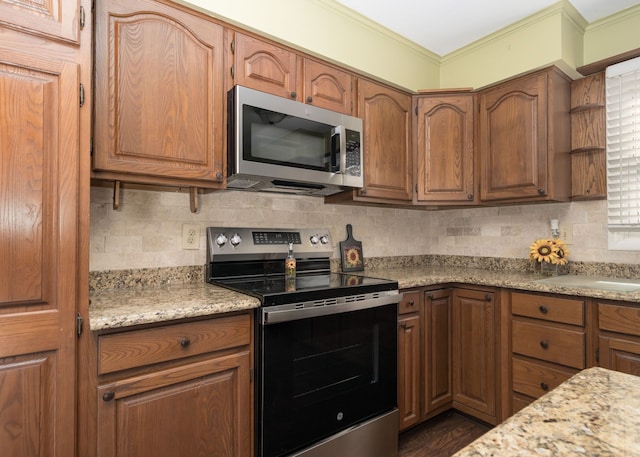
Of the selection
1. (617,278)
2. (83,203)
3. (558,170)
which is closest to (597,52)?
(558,170)

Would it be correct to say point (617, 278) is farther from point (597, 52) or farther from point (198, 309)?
point (198, 309)

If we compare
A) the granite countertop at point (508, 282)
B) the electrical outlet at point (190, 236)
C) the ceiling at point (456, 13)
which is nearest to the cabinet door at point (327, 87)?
the ceiling at point (456, 13)

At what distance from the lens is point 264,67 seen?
6.06ft

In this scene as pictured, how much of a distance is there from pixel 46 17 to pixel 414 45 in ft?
7.39

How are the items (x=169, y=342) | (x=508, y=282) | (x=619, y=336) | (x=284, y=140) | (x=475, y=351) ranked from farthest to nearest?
(x=475, y=351), (x=508, y=282), (x=284, y=140), (x=619, y=336), (x=169, y=342)

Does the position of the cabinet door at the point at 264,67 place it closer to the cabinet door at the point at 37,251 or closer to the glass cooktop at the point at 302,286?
the cabinet door at the point at 37,251

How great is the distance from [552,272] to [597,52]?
1436 millimetres

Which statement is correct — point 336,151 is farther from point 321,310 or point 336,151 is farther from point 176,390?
point 176,390

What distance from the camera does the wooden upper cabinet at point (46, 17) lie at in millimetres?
1072

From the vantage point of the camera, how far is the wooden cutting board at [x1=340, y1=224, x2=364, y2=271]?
249 centimetres

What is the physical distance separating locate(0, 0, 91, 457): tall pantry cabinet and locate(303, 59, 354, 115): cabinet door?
43.8 inches

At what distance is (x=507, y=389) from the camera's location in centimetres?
210

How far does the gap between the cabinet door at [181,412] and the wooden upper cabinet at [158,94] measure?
0.81 metres

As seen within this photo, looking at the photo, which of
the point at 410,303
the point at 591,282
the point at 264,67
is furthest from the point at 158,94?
the point at 591,282
